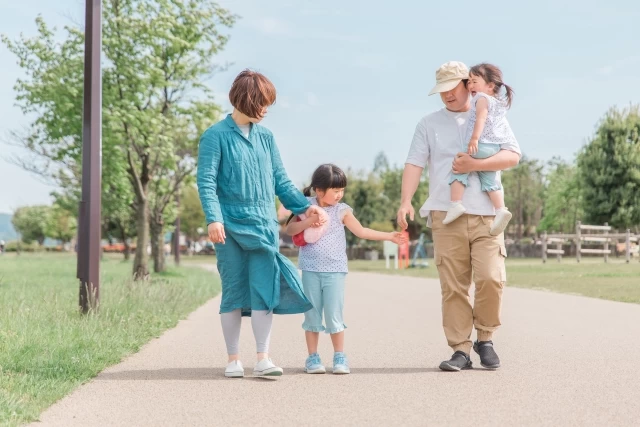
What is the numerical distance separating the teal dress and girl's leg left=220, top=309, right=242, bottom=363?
0.17 ft

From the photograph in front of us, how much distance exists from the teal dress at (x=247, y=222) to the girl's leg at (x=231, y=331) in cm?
5

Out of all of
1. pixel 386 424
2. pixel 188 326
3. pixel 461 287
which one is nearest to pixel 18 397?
pixel 386 424

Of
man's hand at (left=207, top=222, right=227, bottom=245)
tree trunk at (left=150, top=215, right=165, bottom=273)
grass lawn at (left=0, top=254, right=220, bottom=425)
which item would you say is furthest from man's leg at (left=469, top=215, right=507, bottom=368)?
tree trunk at (left=150, top=215, right=165, bottom=273)

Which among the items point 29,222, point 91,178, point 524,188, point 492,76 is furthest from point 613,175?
point 29,222

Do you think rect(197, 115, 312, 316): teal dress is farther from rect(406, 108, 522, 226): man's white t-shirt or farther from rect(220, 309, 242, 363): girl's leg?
rect(406, 108, 522, 226): man's white t-shirt

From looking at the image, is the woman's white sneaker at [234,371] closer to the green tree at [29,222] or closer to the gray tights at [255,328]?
the gray tights at [255,328]

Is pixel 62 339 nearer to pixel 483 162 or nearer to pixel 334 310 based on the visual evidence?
pixel 334 310

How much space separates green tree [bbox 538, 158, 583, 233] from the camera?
235 ft

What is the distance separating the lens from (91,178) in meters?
9.40

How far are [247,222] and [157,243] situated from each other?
959 inches

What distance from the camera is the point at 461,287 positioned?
255 inches

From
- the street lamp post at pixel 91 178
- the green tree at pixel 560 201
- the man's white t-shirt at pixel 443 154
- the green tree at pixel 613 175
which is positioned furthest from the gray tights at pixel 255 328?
the green tree at pixel 560 201

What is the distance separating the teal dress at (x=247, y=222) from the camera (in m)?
5.86

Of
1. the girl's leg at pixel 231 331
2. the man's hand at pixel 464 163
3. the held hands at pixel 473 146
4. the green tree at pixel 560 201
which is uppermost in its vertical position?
the green tree at pixel 560 201
